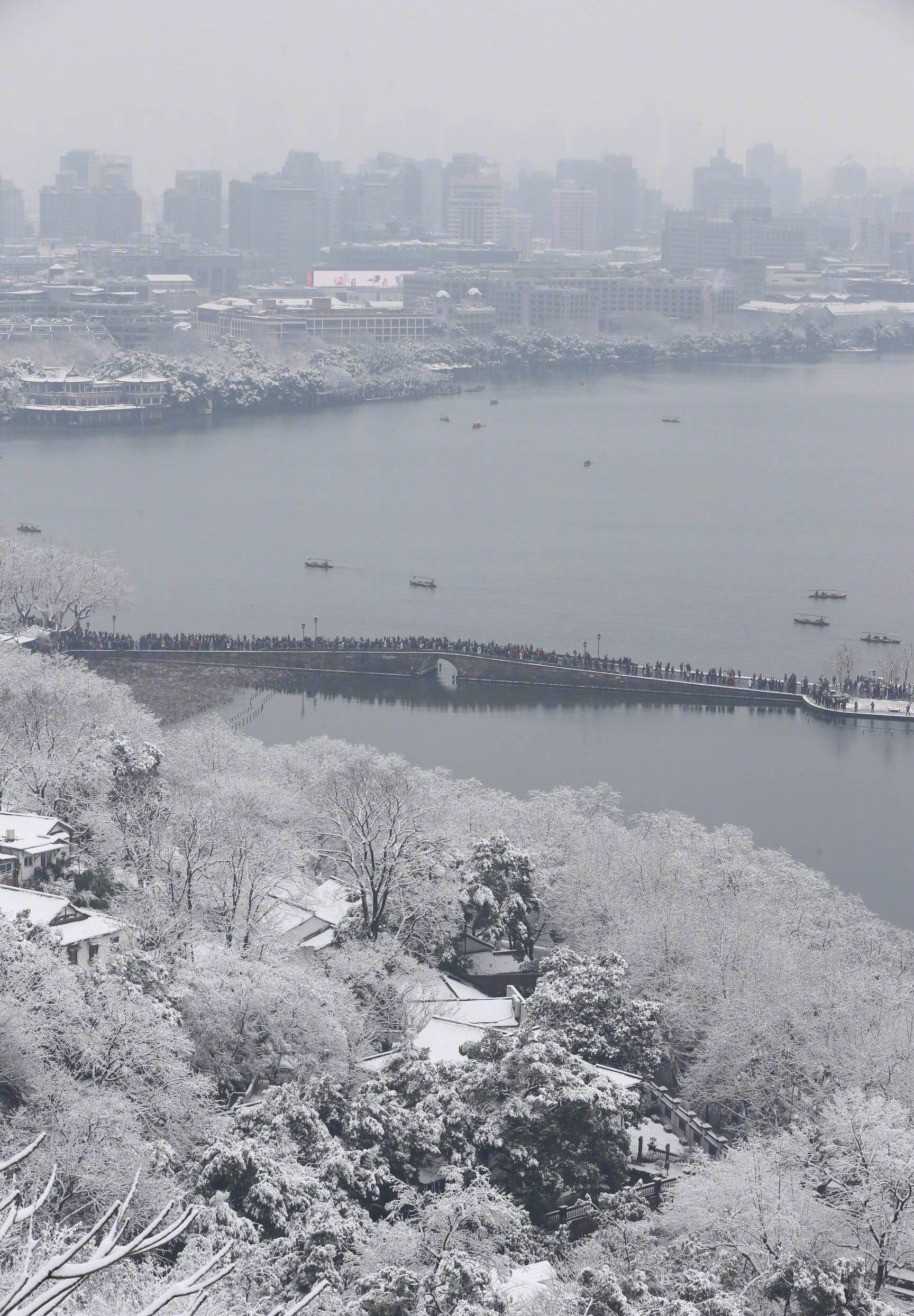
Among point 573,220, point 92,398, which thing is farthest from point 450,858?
point 573,220

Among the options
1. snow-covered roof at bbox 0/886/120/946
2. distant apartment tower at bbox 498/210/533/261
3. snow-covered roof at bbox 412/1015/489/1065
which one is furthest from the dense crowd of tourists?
distant apartment tower at bbox 498/210/533/261

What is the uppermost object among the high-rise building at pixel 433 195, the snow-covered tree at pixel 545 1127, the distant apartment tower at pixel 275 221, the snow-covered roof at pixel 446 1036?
the high-rise building at pixel 433 195

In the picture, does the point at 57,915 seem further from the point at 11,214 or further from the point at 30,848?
the point at 11,214

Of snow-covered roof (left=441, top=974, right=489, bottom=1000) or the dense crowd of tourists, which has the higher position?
the dense crowd of tourists

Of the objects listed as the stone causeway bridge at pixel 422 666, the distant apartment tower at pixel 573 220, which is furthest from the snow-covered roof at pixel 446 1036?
the distant apartment tower at pixel 573 220

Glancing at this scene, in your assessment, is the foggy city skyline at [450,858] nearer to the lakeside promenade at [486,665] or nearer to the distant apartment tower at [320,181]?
the lakeside promenade at [486,665]

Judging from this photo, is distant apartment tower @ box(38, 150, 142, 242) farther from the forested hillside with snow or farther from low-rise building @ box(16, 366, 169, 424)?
the forested hillside with snow

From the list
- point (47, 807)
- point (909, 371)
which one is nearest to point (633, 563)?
point (47, 807)
